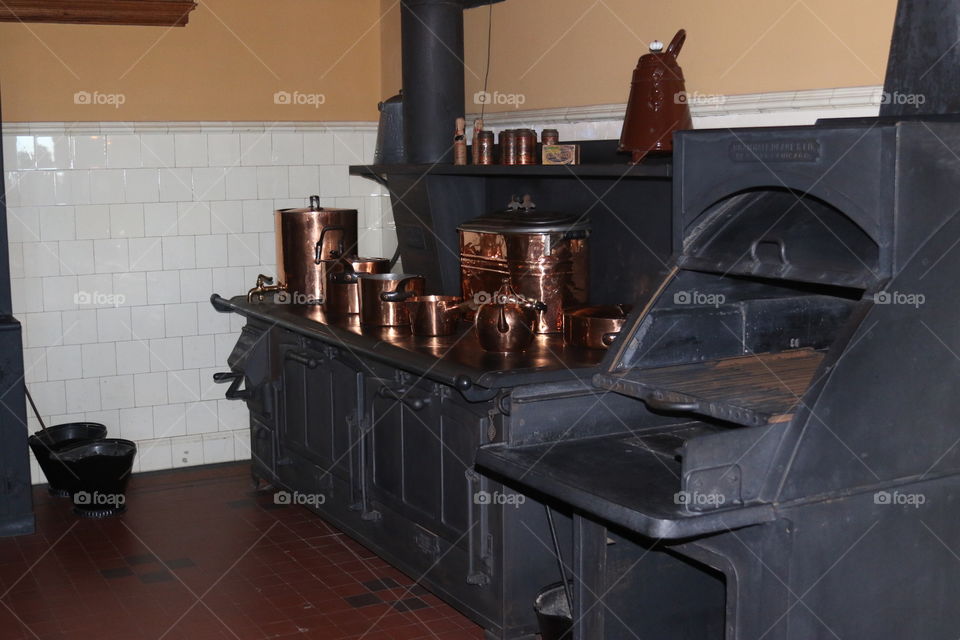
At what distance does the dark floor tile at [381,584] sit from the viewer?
4.20 metres

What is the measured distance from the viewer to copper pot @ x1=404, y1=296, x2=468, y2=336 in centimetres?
409

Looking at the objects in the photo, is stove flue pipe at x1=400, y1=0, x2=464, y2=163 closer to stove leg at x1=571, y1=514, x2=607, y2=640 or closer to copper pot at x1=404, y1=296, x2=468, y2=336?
copper pot at x1=404, y1=296, x2=468, y2=336

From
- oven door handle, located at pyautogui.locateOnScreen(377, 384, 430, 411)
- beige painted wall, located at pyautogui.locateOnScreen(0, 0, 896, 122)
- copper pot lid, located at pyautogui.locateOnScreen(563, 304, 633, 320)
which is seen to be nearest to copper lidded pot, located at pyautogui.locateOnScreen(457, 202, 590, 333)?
copper pot lid, located at pyautogui.locateOnScreen(563, 304, 633, 320)

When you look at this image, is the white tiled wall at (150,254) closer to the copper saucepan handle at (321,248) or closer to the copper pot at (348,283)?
the copper saucepan handle at (321,248)

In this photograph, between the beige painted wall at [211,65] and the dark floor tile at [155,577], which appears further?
the beige painted wall at [211,65]

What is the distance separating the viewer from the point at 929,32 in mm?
2668

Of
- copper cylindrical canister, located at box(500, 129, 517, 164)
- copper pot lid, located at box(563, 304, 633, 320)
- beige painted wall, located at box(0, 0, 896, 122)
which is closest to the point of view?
beige painted wall, located at box(0, 0, 896, 122)

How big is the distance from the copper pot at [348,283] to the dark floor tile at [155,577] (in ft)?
4.11

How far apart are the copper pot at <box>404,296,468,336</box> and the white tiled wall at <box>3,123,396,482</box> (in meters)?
1.91

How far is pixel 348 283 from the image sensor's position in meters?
4.71

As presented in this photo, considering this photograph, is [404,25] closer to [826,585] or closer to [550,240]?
[550,240]

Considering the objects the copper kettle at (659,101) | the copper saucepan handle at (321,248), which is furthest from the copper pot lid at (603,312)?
the copper saucepan handle at (321,248)

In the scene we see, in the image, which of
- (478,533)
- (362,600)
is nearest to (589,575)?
(478,533)

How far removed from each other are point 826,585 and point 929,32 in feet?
4.35
